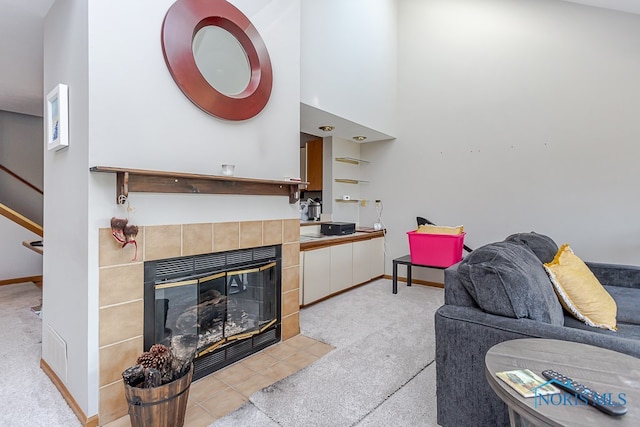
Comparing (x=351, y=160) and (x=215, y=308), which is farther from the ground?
(x=351, y=160)

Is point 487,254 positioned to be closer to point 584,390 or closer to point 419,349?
point 584,390

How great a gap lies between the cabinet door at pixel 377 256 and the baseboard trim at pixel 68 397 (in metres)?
3.44

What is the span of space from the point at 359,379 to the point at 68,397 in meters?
1.69

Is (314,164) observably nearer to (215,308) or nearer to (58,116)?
(215,308)

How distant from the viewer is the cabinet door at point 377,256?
14.6 feet

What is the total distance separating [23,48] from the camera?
2.49 metres

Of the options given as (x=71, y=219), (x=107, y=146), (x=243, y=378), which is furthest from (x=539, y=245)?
(x=71, y=219)

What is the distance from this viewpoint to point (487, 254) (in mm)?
1568

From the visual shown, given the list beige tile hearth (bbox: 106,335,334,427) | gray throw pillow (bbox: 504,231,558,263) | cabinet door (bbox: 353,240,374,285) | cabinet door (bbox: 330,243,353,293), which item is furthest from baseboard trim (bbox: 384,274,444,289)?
beige tile hearth (bbox: 106,335,334,427)

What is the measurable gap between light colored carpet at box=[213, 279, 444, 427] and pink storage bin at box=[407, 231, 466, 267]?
66 cm

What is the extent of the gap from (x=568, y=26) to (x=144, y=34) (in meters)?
4.05

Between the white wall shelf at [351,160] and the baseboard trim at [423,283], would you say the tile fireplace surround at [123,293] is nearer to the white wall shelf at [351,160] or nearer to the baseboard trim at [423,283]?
the white wall shelf at [351,160]

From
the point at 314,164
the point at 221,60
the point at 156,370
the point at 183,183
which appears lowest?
the point at 156,370

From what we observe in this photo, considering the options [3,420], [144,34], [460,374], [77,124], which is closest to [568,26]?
[460,374]
